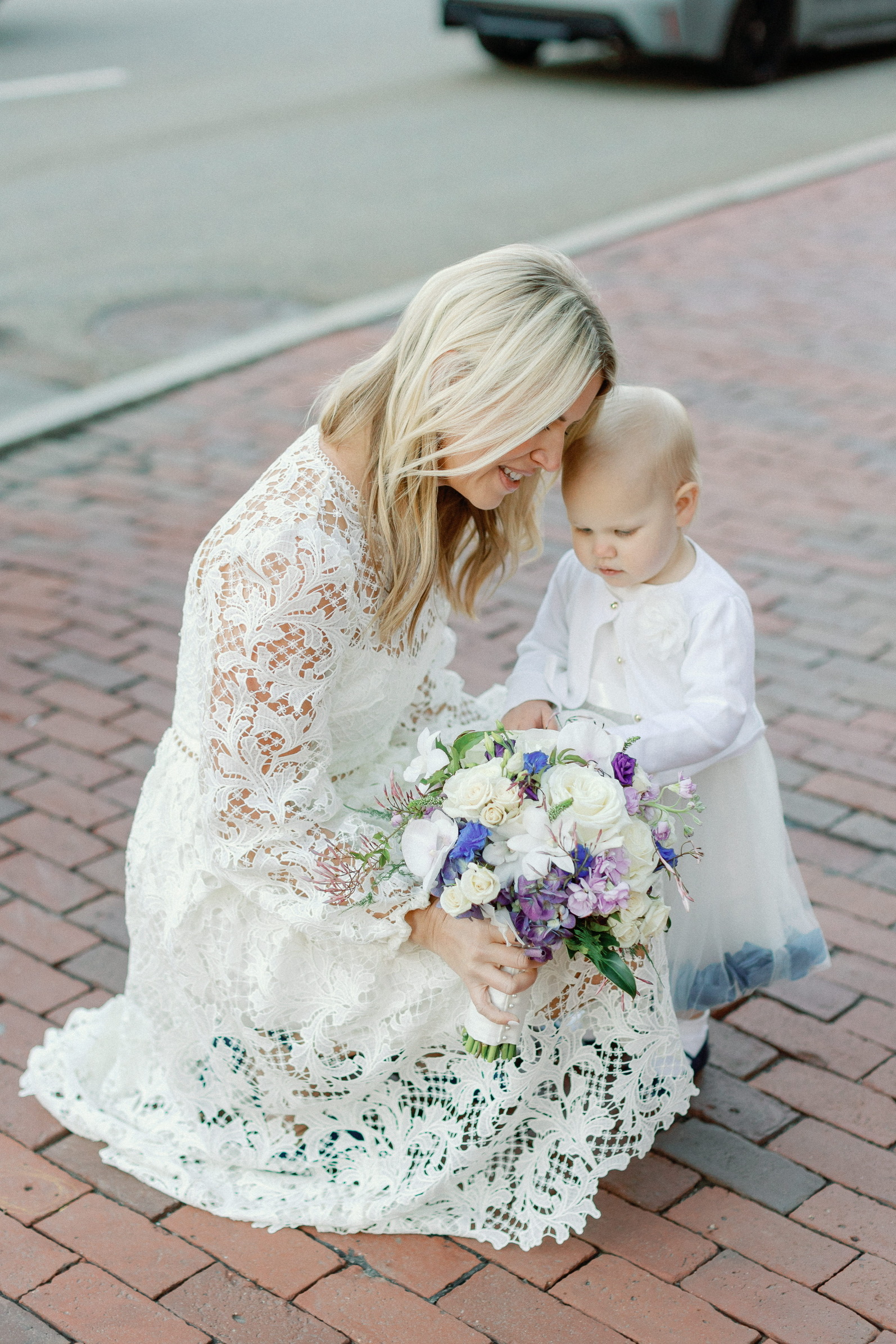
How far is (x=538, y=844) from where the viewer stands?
220cm

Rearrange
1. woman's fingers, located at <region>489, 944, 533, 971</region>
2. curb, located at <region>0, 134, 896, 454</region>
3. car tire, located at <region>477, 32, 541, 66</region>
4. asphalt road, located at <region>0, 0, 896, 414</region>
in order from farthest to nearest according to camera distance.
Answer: car tire, located at <region>477, 32, 541, 66</region>
asphalt road, located at <region>0, 0, 896, 414</region>
curb, located at <region>0, 134, 896, 454</region>
woman's fingers, located at <region>489, 944, 533, 971</region>

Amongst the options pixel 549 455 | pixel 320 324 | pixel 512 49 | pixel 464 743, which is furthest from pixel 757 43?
pixel 464 743

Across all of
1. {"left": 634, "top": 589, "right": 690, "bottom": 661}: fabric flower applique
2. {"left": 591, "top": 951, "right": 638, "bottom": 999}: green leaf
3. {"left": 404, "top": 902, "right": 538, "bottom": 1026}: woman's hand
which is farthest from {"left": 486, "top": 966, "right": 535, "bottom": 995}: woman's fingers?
{"left": 634, "top": 589, "right": 690, "bottom": 661}: fabric flower applique

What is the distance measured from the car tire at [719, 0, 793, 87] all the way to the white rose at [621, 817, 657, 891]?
1079 centimetres

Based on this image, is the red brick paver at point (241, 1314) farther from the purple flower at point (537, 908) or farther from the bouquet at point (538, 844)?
the purple flower at point (537, 908)

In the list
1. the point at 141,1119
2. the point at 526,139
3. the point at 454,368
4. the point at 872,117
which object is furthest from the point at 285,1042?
the point at 872,117

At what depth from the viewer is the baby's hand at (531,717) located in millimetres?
2729

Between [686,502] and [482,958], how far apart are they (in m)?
0.89

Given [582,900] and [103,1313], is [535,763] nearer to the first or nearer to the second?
[582,900]

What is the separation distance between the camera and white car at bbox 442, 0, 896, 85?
11188mm

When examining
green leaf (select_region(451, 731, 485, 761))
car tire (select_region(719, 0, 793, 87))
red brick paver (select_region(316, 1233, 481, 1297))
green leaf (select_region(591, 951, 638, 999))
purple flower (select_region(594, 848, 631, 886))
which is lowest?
red brick paver (select_region(316, 1233, 481, 1297))

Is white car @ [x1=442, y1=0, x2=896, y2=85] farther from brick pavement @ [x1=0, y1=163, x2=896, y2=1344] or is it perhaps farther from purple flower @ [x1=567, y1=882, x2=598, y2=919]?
purple flower @ [x1=567, y1=882, x2=598, y2=919]

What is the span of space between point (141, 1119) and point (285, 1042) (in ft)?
1.44

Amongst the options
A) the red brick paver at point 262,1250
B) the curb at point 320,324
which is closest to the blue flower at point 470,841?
the red brick paver at point 262,1250
